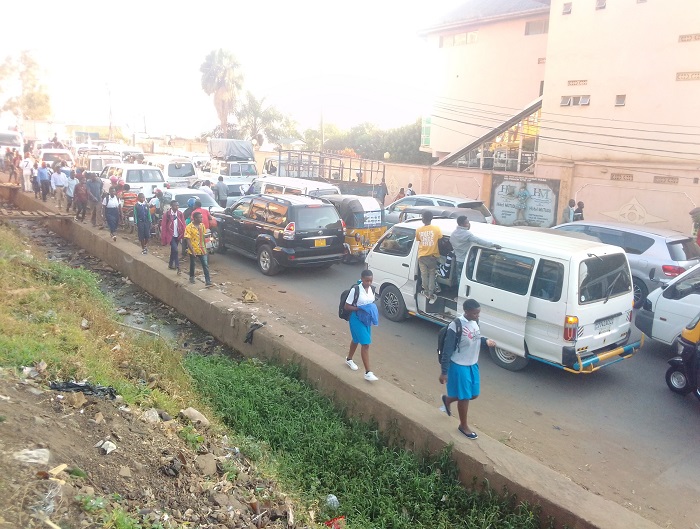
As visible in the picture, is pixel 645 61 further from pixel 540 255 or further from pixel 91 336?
pixel 91 336

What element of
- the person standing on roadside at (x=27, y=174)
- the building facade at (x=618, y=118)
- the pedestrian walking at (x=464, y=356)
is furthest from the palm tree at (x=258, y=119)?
the pedestrian walking at (x=464, y=356)

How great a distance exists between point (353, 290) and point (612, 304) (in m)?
3.42

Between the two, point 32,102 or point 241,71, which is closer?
point 241,71

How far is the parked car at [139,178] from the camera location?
1925cm

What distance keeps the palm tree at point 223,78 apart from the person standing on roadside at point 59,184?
93.2 ft

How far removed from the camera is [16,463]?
3.83 m

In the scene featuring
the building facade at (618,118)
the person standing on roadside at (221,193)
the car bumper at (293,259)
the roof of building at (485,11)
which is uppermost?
the roof of building at (485,11)

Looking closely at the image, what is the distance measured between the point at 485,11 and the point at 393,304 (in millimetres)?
25892

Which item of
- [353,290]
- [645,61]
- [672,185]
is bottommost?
[353,290]

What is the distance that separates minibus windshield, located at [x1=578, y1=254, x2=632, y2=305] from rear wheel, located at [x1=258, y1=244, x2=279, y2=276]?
281 inches

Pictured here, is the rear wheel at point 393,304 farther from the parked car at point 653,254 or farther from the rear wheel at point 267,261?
the parked car at point 653,254

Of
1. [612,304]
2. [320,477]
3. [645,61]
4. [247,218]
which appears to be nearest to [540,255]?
[612,304]

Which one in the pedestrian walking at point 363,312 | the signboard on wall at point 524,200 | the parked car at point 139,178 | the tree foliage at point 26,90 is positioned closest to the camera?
the pedestrian walking at point 363,312

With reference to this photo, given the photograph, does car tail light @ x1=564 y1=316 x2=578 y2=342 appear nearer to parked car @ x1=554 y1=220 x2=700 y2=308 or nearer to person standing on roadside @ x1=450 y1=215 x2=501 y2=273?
person standing on roadside @ x1=450 y1=215 x2=501 y2=273
